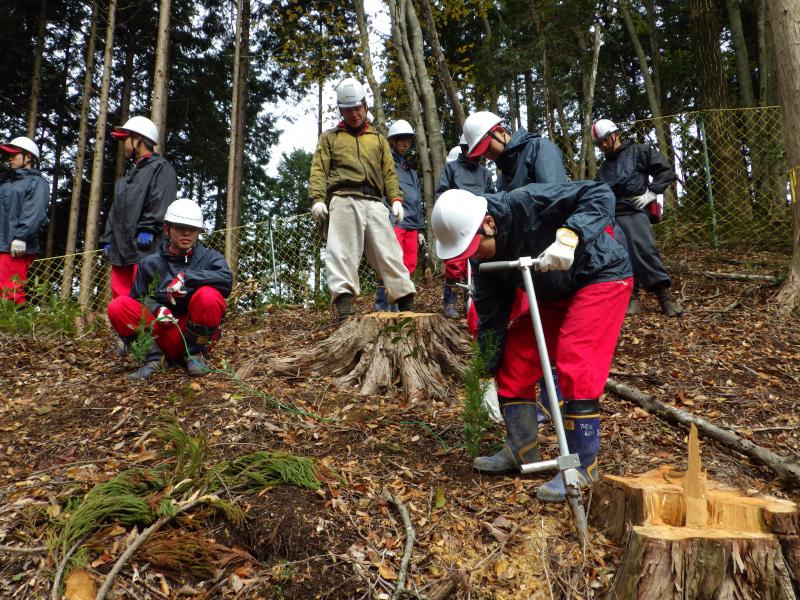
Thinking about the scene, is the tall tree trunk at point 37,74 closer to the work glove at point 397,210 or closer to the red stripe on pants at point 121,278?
the red stripe on pants at point 121,278

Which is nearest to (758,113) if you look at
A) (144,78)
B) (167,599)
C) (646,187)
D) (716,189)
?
(716,189)

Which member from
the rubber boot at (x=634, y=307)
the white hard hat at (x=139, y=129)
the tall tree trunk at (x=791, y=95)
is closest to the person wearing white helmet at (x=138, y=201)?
the white hard hat at (x=139, y=129)

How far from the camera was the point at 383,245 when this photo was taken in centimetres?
500

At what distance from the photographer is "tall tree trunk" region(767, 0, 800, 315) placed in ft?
17.4

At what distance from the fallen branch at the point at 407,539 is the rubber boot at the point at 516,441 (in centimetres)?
50

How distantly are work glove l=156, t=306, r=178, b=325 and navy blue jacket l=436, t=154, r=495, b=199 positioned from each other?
2589 millimetres

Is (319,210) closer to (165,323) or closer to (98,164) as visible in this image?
(165,323)

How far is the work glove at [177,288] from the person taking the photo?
4.01 meters

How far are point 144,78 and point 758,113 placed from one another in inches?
549

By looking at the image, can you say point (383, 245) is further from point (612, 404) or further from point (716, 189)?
point (716, 189)

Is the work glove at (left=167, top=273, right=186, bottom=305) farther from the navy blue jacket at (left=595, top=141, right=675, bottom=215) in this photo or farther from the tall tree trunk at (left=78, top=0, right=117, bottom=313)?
the tall tree trunk at (left=78, top=0, right=117, bottom=313)

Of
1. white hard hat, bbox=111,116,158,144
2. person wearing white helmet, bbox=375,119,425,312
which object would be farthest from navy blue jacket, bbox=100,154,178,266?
person wearing white helmet, bbox=375,119,425,312

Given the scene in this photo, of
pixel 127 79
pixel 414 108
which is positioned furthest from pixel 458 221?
pixel 127 79

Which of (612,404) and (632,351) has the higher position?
(632,351)
